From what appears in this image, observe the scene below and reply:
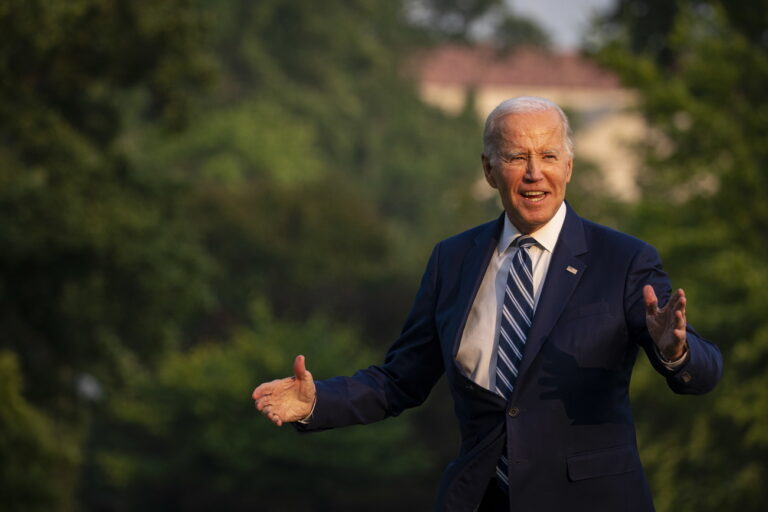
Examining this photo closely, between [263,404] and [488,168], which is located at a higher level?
[488,168]

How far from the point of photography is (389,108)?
63.7m

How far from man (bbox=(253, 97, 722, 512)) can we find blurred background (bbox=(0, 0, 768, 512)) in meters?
12.8

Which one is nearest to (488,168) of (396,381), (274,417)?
(396,381)

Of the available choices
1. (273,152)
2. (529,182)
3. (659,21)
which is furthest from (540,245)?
(273,152)

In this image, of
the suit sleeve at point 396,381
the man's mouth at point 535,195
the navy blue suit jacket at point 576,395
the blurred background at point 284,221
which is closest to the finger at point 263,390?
the suit sleeve at point 396,381

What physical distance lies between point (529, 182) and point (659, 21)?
22364mm

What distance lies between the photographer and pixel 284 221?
48531 millimetres

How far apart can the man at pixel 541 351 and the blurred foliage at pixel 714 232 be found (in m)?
15.4

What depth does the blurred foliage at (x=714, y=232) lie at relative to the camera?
65.1 ft

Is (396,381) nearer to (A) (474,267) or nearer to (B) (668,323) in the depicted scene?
(A) (474,267)

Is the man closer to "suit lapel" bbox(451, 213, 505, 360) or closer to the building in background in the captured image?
"suit lapel" bbox(451, 213, 505, 360)

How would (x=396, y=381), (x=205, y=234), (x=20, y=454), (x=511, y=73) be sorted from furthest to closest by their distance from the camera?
1. (x=511, y=73)
2. (x=205, y=234)
3. (x=20, y=454)
4. (x=396, y=381)

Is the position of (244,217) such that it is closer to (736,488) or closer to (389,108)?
(389,108)

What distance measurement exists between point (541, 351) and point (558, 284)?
0.20 m
